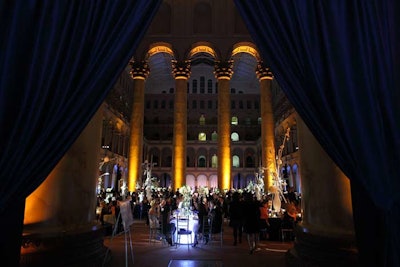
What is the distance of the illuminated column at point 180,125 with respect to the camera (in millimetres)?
15633

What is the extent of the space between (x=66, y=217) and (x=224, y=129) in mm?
12891

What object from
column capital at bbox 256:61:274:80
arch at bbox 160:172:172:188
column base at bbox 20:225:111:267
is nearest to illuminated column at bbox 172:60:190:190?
column capital at bbox 256:61:274:80

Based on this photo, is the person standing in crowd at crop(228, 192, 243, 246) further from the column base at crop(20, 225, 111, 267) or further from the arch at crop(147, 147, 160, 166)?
the arch at crop(147, 147, 160, 166)

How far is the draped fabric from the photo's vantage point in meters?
2.51

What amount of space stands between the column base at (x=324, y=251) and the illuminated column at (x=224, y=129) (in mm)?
11884

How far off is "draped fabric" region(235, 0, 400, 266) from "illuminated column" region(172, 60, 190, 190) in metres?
13.0

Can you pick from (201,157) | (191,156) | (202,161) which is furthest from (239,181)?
(191,156)

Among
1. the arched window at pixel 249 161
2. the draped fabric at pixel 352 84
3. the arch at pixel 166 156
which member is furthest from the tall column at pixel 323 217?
the arched window at pixel 249 161

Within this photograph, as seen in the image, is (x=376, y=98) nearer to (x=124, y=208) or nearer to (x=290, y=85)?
(x=290, y=85)

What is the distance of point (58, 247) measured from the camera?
3.28 m

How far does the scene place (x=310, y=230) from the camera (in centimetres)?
359

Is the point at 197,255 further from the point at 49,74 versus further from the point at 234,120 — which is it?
the point at 234,120

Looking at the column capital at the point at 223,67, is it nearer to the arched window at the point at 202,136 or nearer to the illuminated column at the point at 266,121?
the illuminated column at the point at 266,121

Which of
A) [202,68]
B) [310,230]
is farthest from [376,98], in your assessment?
[202,68]
